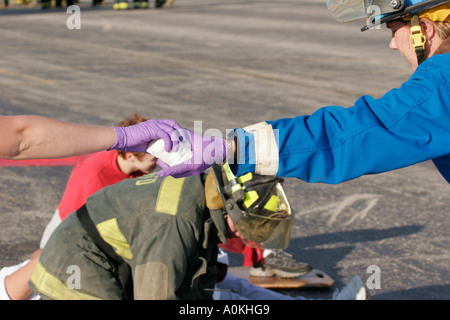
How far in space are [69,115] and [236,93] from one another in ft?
10.00

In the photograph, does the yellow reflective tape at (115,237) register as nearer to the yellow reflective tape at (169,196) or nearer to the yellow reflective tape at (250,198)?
the yellow reflective tape at (169,196)

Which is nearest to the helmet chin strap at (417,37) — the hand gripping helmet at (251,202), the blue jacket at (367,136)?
the blue jacket at (367,136)

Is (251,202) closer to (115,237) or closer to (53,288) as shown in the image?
(115,237)

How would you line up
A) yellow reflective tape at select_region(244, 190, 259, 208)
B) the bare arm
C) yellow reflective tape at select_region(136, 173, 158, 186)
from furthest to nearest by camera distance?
yellow reflective tape at select_region(136, 173, 158, 186)
yellow reflective tape at select_region(244, 190, 259, 208)
the bare arm

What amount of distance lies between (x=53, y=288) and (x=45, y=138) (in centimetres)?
173

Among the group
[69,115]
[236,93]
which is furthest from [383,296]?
[236,93]

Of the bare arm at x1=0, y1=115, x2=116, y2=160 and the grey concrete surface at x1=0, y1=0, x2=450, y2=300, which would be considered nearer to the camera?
the bare arm at x1=0, y1=115, x2=116, y2=160

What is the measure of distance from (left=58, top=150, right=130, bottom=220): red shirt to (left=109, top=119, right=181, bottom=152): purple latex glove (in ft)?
7.60

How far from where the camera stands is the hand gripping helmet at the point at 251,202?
3398 millimetres

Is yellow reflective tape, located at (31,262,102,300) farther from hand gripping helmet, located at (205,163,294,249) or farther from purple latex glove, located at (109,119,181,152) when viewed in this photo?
purple latex glove, located at (109,119,181,152)

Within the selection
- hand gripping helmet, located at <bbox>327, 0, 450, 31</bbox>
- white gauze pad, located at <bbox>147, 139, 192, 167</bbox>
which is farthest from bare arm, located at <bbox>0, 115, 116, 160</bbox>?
hand gripping helmet, located at <bbox>327, 0, 450, 31</bbox>

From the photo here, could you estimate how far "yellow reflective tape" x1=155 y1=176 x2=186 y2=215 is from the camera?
3.39 meters

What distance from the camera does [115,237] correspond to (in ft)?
11.5
